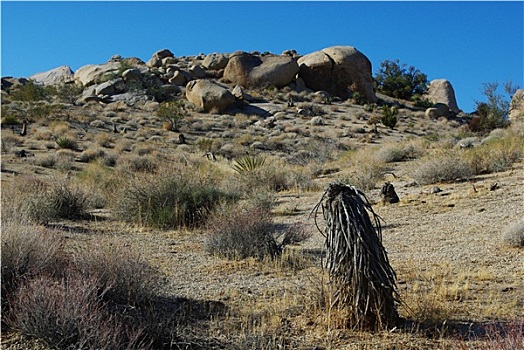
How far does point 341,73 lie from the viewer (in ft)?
166

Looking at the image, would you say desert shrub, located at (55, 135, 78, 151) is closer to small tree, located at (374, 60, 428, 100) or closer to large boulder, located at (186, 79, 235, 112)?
large boulder, located at (186, 79, 235, 112)

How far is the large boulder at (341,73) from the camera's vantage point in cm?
5016

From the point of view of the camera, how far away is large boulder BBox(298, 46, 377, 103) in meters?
50.2

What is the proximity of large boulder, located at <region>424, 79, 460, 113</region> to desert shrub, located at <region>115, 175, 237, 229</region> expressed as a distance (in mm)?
47904

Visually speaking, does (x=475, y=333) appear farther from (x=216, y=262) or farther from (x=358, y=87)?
(x=358, y=87)

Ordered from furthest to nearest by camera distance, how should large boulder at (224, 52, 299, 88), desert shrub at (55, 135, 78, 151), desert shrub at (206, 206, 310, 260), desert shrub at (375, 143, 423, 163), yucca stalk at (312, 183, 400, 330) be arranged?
large boulder at (224, 52, 299, 88), desert shrub at (55, 135, 78, 151), desert shrub at (375, 143, 423, 163), desert shrub at (206, 206, 310, 260), yucca stalk at (312, 183, 400, 330)

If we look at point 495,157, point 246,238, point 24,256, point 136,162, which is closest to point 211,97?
point 136,162

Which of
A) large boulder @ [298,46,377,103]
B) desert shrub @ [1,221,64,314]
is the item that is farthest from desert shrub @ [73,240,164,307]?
large boulder @ [298,46,377,103]

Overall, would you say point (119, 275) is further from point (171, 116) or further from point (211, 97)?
point (211, 97)

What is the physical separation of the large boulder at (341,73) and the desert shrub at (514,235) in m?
42.5

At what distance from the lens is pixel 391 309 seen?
17.0 ft

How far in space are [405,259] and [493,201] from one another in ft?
14.2

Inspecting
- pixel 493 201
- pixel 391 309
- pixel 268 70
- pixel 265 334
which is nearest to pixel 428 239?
pixel 493 201

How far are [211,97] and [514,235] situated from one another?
36967mm
